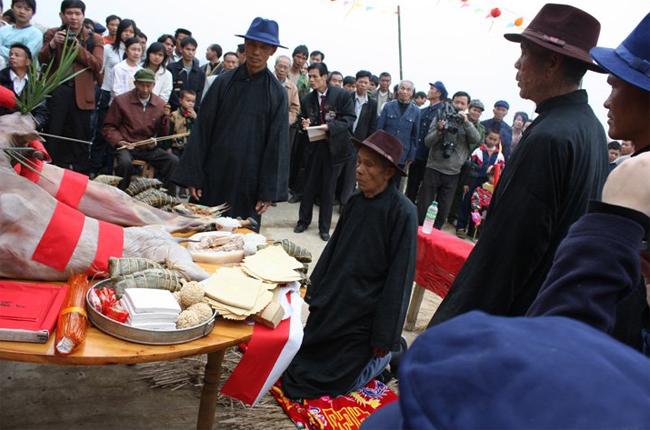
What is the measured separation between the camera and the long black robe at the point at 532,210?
183 centimetres

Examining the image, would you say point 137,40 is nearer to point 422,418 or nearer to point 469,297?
point 469,297

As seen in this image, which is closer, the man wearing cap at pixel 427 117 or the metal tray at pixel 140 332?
the metal tray at pixel 140 332

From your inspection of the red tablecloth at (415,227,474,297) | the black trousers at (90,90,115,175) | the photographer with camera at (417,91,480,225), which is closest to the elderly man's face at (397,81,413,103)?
the photographer with camera at (417,91,480,225)

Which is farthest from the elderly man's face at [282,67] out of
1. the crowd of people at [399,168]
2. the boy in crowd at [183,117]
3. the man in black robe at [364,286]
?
the man in black robe at [364,286]

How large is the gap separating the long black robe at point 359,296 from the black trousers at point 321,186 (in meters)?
3.57

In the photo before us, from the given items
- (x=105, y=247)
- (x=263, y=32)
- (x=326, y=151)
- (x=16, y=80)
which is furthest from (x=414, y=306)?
(x=16, y=80)

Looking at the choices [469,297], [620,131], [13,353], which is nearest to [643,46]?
[620,131]

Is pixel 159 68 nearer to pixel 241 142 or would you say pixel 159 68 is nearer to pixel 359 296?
pixel 241 142

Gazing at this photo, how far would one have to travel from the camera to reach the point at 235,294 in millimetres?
1956

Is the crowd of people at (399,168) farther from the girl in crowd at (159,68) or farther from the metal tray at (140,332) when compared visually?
the metal tray at (140,332)

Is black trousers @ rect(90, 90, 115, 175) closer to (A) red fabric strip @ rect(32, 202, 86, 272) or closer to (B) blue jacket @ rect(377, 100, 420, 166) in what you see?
(B) blue jacket @ rect(377, 100, 420, 166)

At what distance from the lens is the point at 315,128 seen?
6.71 m

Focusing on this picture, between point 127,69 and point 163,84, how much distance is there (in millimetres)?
516

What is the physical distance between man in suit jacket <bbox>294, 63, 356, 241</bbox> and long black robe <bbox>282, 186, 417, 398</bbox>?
11.6 ft
